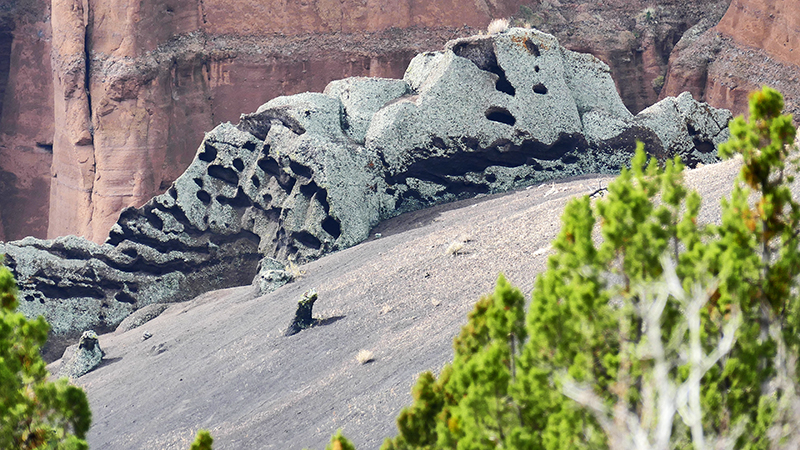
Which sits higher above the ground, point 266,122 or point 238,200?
point 266,122

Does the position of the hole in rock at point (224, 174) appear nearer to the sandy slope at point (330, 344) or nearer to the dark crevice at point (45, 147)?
Result: the sandy slope at point (330, 344)

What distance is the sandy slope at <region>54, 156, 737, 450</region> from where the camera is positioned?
365 inches

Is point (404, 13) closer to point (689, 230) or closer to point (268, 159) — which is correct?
point (268, 159)

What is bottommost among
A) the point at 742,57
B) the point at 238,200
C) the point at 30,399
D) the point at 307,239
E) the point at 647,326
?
the point at 307,239

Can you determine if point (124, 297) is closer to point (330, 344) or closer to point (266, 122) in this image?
point (266, 122)

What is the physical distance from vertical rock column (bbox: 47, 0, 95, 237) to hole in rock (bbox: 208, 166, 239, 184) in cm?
1051

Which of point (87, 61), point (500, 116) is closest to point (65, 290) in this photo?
point (500, 116)

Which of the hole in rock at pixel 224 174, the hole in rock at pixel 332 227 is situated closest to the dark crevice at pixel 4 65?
the hole in rock at pixel 224 174

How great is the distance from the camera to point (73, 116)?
26.9 metres

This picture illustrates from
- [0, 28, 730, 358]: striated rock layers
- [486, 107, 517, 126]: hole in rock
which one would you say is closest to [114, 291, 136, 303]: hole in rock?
[0, 28, 730, 358]: striated rock layers

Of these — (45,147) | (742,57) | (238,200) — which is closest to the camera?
(238,200)

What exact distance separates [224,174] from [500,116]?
608cm

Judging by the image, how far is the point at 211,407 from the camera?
10477 millimetres

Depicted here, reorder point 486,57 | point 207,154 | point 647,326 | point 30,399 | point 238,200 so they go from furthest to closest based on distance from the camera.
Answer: point 207,154, point 238,200, point 486,57, point 30,399, point 647,326
